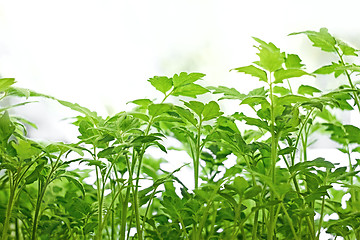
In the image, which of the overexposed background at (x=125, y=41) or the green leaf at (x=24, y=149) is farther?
the overexposed background at (x=125, y=41)

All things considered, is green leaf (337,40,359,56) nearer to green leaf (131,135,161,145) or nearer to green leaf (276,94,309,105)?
green leaf (276,94,309,105)

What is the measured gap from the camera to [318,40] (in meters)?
0.76

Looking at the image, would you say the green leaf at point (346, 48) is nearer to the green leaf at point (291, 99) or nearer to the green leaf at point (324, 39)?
the green leaf at point (324, 39)

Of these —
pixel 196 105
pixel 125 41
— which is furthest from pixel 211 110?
pixel 125 41

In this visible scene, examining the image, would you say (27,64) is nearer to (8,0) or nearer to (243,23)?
(8,0)

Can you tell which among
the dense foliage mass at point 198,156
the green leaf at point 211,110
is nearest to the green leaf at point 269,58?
the dense foliage mass at point 198,156

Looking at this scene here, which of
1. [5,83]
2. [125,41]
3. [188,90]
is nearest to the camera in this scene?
[5,83]

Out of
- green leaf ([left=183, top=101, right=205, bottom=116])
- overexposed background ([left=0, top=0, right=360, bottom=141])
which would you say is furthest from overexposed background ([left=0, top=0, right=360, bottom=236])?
green leaf ([left=183, top=101, right=205, bottom=116])

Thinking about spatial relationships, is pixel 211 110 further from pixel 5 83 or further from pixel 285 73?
pixel 5 83

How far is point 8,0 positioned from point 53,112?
1.69 ft

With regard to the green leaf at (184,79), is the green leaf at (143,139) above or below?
below

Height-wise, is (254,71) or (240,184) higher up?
(254,71)

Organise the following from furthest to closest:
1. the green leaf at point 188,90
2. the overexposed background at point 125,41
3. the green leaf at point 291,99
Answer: the overexposed background at point 125,41
the green leaf at point 188,90
the green leaf at point 291,99

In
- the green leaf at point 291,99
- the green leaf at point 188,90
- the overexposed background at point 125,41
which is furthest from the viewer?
the overexposed background at point 125,41
